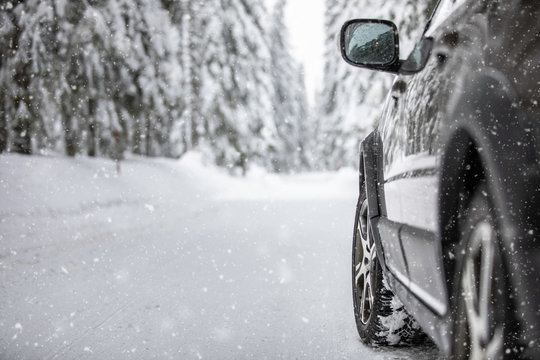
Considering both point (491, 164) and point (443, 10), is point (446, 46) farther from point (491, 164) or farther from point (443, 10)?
point (491, 164)

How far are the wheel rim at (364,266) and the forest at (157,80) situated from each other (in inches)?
397

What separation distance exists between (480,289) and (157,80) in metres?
20.1

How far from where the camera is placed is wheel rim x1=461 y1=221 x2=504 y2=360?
136 centimetres

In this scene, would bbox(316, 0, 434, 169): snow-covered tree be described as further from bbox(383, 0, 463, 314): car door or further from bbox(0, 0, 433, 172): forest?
bbox(383, 0, 463, 314): car door

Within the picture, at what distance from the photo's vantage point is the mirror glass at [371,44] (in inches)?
90.0

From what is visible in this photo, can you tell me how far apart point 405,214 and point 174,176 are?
16165mm

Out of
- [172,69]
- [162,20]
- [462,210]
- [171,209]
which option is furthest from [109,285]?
[172,69]

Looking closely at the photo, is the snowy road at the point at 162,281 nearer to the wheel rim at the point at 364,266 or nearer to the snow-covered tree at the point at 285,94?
the wheel rim at the point at 364,266

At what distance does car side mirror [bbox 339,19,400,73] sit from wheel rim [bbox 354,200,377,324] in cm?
98

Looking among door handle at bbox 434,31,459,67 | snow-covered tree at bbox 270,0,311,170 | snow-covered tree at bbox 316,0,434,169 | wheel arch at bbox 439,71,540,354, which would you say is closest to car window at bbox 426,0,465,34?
door handle at bbox 434,31,459,67

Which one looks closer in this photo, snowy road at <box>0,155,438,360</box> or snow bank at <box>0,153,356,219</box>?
snowy road at <box>0,155,438,360</box>

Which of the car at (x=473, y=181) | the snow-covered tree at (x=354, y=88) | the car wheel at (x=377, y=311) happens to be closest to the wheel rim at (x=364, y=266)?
the car wheel at (x=377, y=311)

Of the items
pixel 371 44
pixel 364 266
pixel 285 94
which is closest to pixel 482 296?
pixel 371 44

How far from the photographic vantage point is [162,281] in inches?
178
